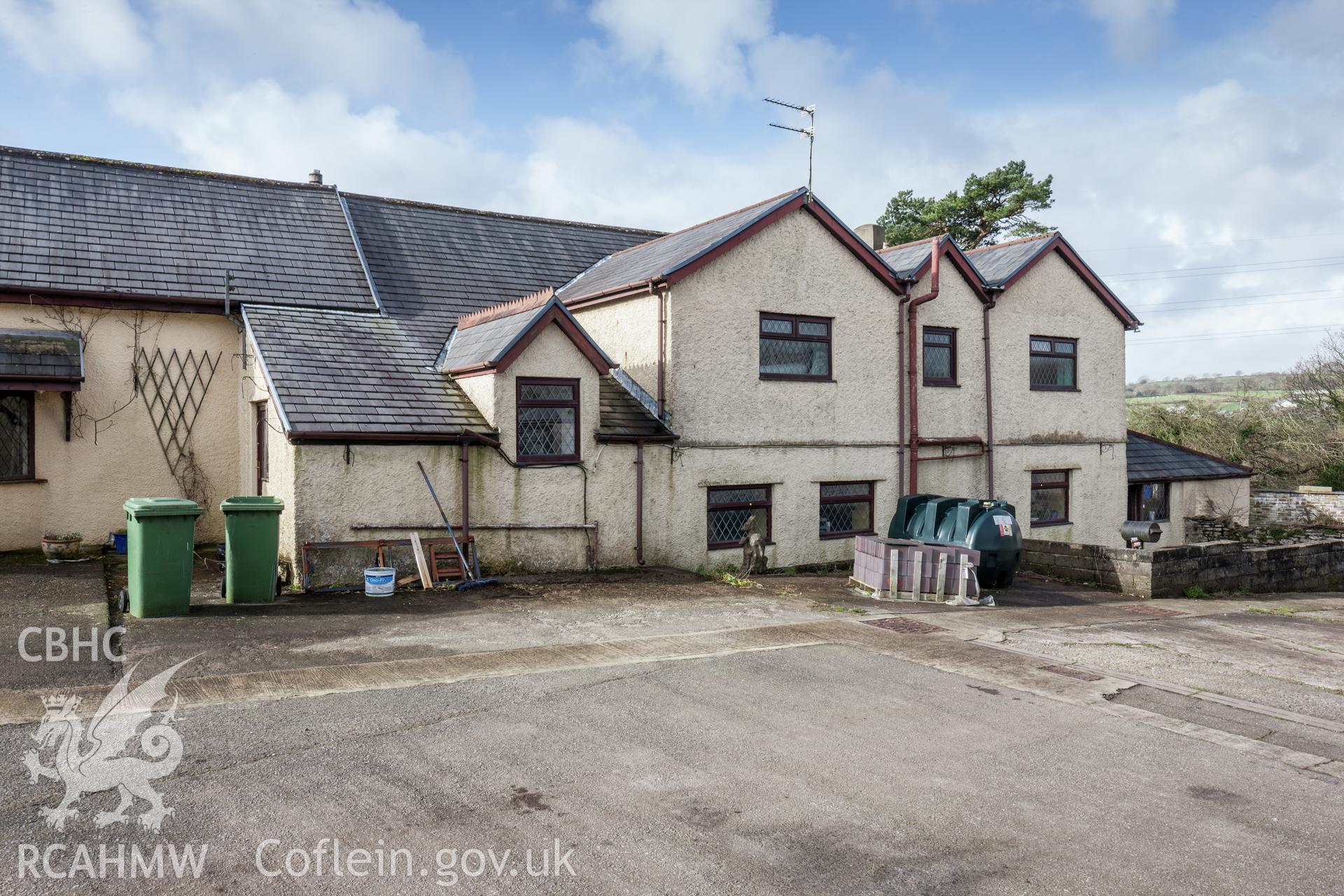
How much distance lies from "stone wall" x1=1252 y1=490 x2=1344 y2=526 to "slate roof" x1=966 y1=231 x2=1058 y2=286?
1304cm

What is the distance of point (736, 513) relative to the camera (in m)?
15.9

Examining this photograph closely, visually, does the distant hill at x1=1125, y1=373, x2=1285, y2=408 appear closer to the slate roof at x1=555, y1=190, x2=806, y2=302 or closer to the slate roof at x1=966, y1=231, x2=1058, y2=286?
the slate roof at x1=966, y1=231, x2=1058, y2=286

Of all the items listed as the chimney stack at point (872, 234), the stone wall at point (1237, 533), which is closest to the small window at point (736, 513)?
the chimney stack at point (872, 234)

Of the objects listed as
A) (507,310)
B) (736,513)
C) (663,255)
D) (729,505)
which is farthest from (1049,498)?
(507,310)

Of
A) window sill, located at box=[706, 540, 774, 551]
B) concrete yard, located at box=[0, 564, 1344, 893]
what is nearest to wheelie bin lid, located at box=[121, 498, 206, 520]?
concrete yard, located at box=[0, 564, 1344, 893]

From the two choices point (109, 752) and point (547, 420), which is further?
point (547, 420)

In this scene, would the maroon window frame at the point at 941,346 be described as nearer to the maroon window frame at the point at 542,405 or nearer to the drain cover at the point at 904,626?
the maroon window frame at the point at 542,405

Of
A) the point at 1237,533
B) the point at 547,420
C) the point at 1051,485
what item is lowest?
the point at 1237,533

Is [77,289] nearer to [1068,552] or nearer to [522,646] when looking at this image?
[522,646]

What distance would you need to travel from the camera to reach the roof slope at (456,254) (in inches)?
653

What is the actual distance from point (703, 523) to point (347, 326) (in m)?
6.54

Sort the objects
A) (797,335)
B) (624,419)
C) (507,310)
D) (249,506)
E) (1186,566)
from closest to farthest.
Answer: (249,506), (507,310), (624,419), (1186,566), (797,335)

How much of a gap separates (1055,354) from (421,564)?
47.4 feet

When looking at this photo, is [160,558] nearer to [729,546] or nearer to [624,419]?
[624,419]
